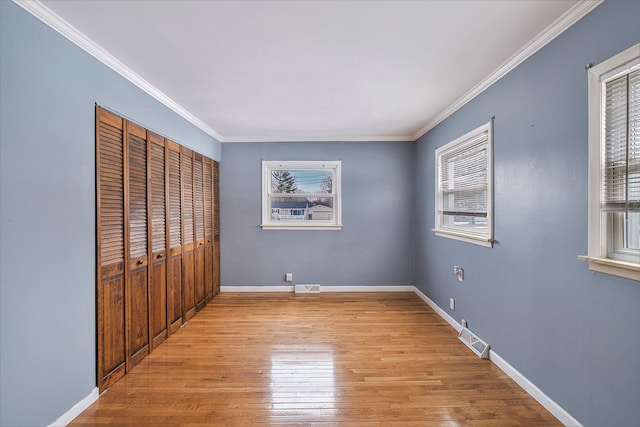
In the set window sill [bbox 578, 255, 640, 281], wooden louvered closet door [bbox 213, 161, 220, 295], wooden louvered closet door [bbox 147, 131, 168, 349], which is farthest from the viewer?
wooden louvered closet door [bbox 213, 161, 220, 295]

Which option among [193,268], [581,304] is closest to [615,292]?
[581,304]

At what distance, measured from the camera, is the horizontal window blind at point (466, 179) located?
2.83 meters

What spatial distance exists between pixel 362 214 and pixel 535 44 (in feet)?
10.2

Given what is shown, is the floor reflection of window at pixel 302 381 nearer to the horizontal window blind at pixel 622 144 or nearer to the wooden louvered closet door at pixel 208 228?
the wooden louvered closet door at pixel 208 228

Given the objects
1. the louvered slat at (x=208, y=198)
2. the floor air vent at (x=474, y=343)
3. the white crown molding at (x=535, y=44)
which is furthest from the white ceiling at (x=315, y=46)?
the floor air vent at (x=474, y=343)

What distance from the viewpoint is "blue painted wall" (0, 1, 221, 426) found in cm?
148

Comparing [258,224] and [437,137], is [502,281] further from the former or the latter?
[258,224]

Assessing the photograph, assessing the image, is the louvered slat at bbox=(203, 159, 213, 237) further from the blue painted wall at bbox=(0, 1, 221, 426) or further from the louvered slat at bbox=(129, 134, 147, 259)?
the blue painted wall at bbox=(0, 1, 221, 426)

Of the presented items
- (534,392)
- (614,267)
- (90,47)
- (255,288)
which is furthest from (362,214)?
(90,47)

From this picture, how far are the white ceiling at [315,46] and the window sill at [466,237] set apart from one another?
1484 mm

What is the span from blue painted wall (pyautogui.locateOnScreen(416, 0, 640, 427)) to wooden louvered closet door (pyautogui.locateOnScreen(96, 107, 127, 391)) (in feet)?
10.7

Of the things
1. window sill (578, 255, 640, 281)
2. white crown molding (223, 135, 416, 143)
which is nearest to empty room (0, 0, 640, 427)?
window sill (578, 255, 640, 281)

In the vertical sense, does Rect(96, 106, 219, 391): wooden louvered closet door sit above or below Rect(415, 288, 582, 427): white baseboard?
above

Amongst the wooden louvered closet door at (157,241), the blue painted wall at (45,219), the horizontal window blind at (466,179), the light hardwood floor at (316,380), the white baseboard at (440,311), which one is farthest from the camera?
the white baseboard at (440,311)
